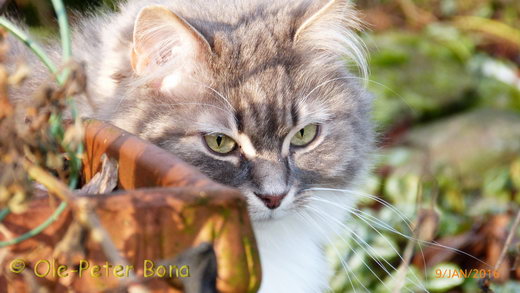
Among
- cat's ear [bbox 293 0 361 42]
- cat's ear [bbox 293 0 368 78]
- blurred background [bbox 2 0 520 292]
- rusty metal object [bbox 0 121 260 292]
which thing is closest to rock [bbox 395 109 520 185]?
blurred background [bbox 2 0 520 292]

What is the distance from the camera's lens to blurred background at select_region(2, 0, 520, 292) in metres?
2.91

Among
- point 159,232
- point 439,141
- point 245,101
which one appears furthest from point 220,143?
point 439,141

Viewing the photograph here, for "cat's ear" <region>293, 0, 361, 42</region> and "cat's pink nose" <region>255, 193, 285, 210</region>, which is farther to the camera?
"cat's ear" <region>293, 0, 361, 42</region>

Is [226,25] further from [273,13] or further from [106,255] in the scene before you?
[106,255]

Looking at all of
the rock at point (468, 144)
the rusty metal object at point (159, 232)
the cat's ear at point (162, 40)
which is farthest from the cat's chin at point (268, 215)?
the rock at point (468, 144)

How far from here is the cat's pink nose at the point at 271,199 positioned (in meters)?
1.73

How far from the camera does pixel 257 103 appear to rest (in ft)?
6.00

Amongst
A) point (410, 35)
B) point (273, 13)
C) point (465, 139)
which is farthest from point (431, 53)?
point (273, 13)

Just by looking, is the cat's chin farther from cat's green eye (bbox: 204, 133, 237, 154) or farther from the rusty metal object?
the rusty metal object

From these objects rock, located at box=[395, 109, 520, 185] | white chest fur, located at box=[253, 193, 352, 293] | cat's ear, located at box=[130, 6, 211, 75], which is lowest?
rock, located at box=[395, 109, 520, 185]

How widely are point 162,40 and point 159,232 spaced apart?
88 centimetres

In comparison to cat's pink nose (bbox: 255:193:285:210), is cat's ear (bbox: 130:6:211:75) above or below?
above

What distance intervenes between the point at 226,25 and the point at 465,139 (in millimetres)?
2963
